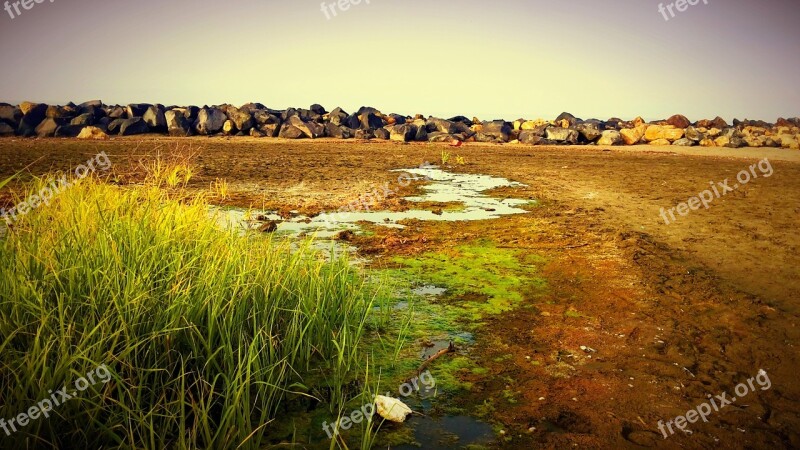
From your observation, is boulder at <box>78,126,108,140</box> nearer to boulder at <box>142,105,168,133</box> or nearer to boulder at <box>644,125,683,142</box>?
boulder at <box>142,105,168,133</box>

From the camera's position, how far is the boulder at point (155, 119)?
23.7 meters

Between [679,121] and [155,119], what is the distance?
2860cm

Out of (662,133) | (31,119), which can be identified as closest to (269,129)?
(31,119)

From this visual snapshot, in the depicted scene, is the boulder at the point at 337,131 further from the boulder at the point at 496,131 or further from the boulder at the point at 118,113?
the boulder at the point at 118,113

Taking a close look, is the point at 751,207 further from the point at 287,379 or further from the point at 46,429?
the point at 46,429

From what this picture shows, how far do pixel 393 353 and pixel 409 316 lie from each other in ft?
1.94

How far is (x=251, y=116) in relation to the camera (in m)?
25.2

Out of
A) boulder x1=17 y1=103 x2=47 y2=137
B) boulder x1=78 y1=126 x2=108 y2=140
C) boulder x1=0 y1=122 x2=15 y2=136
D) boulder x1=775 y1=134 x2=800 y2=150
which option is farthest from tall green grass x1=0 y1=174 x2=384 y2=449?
boulder x1=775 y1=134 x2=800 y2=150

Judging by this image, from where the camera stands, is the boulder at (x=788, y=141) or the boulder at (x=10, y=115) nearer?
the boulder at (x=10, y=115)

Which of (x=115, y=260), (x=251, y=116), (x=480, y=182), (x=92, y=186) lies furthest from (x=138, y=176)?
(x=251, y=116)

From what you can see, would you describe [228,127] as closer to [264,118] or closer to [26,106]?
[264,118]

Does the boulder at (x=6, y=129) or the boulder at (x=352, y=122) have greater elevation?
the boulder at (x=352, y=122)

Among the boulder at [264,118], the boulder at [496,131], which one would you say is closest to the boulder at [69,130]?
the boulder at [264,118]

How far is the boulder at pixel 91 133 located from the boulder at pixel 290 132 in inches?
290
